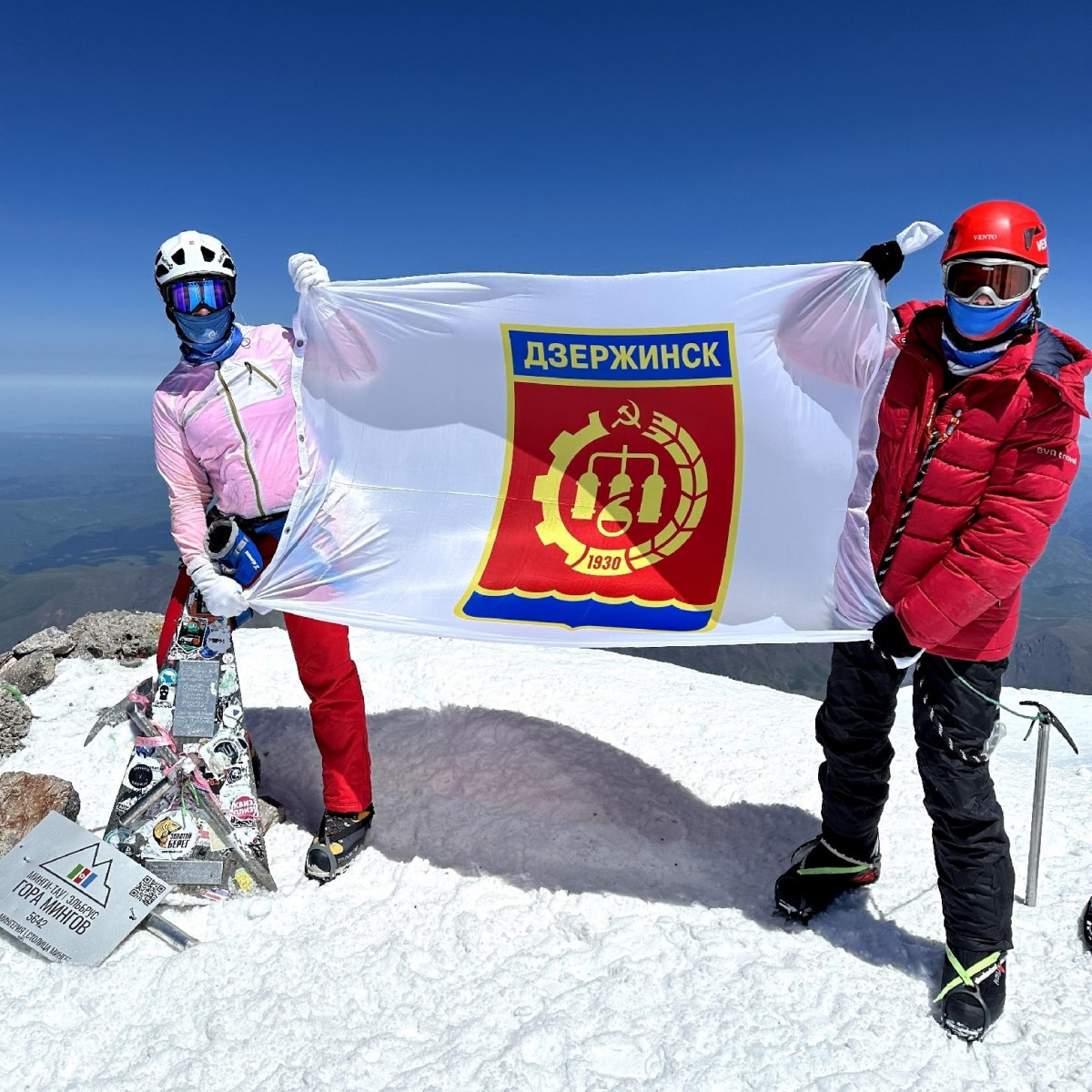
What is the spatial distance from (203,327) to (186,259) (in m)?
0.33

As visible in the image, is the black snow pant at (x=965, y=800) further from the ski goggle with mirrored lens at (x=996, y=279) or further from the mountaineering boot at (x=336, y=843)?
the mountaineering boot at (x=336, y=843)

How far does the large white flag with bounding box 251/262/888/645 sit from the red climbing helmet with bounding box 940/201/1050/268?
0.50m

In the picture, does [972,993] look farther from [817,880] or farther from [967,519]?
[967,519]

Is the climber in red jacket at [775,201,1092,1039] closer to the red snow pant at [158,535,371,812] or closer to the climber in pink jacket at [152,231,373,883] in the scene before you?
the red snow pant at [158,535,371,812]

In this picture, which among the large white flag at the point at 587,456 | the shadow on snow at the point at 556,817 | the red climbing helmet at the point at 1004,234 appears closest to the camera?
the red climbing helmet at the point at 1004,234

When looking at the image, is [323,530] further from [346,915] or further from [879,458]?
[879,458]

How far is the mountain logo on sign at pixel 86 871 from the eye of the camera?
12.4 ft

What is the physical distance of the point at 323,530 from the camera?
409 cm

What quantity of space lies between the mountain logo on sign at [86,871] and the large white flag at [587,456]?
162 cm

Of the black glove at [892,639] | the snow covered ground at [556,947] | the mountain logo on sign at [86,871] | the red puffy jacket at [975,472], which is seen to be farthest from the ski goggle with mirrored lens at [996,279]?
the mountain logo on sign at [86,871]

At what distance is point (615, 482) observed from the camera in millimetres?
3930

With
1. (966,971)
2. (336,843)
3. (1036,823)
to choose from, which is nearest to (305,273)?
(336,843)

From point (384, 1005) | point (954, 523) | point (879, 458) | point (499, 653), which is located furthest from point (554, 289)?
point (499, 653)

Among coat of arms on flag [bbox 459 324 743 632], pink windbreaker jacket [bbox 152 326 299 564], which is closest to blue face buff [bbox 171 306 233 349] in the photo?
pink windbreaker jacket [bbox 152 326 299 564]
